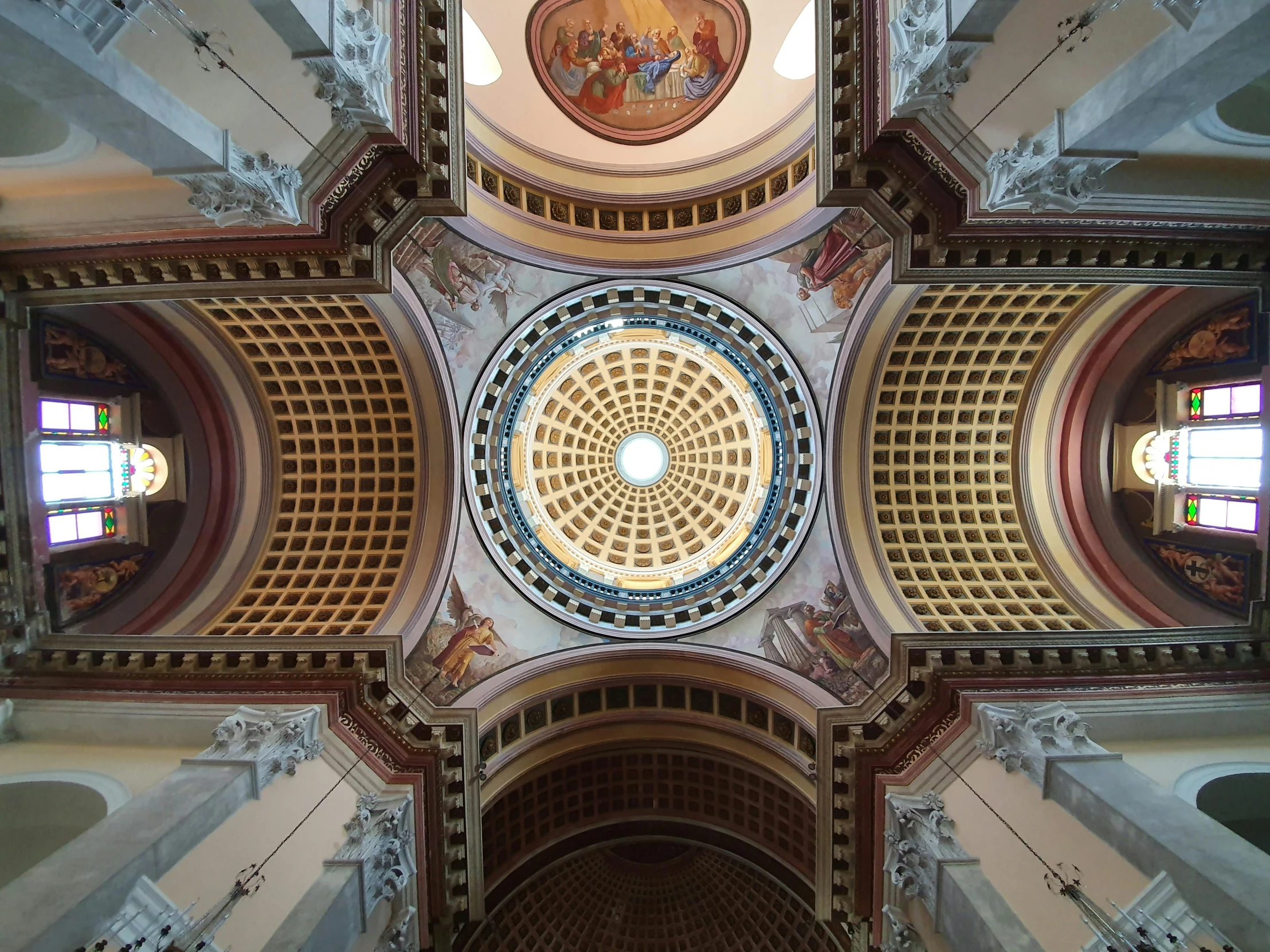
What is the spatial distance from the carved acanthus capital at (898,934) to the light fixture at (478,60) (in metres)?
21.8

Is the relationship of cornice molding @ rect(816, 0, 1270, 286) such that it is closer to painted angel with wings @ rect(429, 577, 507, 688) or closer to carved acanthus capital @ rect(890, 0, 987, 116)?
carved acanthus capital @ rect(890, 0, 987, 116)

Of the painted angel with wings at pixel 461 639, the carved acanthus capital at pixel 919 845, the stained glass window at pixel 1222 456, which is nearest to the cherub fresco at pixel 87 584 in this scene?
the painted angel with wings at pixel 461 639

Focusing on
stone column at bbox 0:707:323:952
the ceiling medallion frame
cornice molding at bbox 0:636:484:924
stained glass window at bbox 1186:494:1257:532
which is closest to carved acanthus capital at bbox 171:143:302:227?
the ceiling medallion frame

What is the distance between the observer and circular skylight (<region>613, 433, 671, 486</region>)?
2519 centimetres

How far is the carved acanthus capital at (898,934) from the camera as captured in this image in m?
12.8

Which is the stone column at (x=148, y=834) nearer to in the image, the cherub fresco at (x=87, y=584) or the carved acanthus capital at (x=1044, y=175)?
the cherub fresco at (x=87, y=584)

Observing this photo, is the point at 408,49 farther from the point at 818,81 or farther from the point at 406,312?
the point at 818,81

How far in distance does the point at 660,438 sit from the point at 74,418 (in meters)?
17.3

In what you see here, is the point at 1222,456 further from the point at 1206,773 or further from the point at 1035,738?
the point at 1035,738

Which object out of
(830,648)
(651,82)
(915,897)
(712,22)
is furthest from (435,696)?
(712,22)

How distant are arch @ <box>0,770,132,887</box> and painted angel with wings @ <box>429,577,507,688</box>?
724 centimetres

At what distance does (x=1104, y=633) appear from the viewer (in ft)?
45.9

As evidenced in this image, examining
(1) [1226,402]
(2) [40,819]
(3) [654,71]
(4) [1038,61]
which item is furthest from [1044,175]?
(2) [40,819]

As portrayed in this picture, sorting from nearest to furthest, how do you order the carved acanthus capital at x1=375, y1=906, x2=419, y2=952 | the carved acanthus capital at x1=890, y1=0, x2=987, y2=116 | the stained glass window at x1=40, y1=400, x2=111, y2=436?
the carved acanthus capital at x1=890, y1=0, x2=987, y2=116
the carved acanthus capital at x1=375, y1=906, x2=419, y2=952
the stained glass window at x1=40, y1=400, x2=111, y2=436
